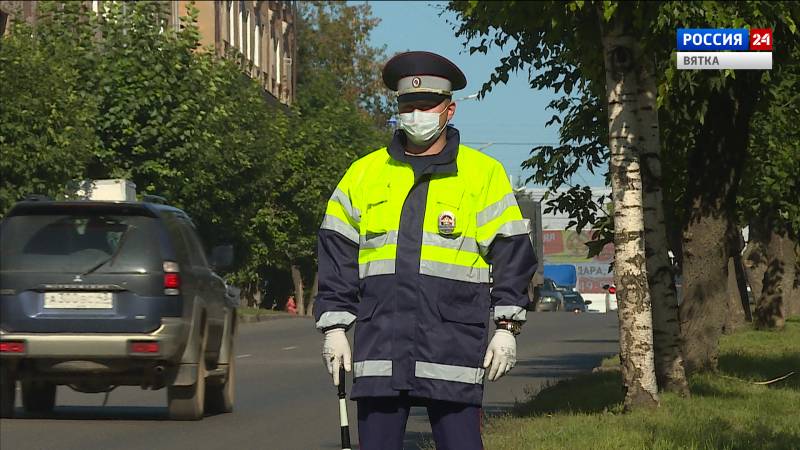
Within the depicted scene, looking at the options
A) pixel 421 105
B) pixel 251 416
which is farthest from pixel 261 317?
pixel 421 105

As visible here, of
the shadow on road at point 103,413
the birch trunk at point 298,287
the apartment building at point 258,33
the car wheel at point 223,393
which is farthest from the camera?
the birch trunk at point 298,287

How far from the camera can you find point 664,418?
39.9 ft

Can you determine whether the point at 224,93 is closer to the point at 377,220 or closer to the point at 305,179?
the point at 305,179

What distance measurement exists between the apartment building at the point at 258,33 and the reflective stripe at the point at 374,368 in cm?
4373

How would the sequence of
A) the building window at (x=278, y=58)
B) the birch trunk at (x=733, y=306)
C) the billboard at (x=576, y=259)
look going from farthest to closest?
the billboard at (x=576, y=259), the building window at (x=278, y=58), the birch trunk at (x=733, y=306)

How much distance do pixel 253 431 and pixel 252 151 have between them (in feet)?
108

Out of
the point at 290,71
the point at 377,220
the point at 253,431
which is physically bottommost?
the point at 253,431

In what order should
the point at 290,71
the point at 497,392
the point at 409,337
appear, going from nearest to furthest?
the point at 409,337, the point at 497,392, the point at 290,71

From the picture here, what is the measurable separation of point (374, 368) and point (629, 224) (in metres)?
7.09

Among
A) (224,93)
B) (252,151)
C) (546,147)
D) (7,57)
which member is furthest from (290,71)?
(546,147)

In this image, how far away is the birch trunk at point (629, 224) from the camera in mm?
12789

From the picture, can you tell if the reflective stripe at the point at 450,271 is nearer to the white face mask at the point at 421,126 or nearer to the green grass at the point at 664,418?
the white face mask at the point at 421,126

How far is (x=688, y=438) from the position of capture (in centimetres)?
1059

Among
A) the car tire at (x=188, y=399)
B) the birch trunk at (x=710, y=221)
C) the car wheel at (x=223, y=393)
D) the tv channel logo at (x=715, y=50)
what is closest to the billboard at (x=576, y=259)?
the birch trunk at (x=710, y=221)
